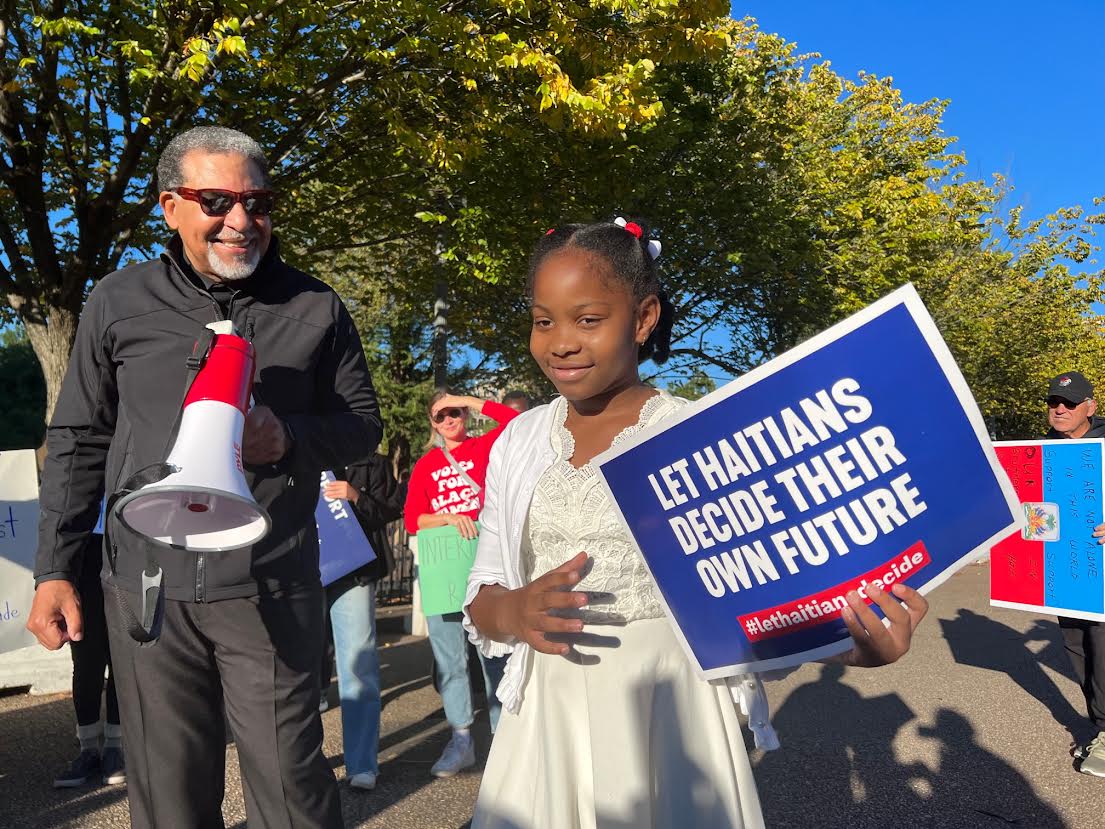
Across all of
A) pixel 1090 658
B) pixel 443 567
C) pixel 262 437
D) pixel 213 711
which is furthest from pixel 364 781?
pixel 1090 658

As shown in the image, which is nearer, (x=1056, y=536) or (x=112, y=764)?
(x=112, y=764)

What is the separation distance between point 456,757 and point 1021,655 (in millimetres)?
5836

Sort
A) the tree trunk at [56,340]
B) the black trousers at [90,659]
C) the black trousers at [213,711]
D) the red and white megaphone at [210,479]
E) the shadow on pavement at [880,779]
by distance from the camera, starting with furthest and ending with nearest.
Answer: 1. the tree trunk at [56,340]
2. the black trousers at [90,659]
3. the shadow on pavement at [880,779]
4. the black trousers at [213,711]
5. the red and white megaphone at [210,479]

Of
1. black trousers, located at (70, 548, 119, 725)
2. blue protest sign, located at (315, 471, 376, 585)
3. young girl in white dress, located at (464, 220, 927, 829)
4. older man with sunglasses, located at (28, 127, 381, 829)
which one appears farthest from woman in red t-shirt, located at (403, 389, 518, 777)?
young girl in white dress, located at (464, 220, 927, 829)

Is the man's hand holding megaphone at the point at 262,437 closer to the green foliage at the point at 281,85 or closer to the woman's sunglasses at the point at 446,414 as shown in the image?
the woman's sunglasses at the point at 446,414

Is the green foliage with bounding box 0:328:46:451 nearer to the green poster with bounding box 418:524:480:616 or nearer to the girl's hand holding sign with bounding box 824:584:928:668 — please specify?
the green poster with bounding box 418:524:480:616

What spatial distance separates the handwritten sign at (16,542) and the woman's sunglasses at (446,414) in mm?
2595

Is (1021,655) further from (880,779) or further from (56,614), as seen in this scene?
(56,614)

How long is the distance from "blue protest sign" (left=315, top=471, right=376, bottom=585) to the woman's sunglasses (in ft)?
2.79

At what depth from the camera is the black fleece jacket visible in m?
2.40

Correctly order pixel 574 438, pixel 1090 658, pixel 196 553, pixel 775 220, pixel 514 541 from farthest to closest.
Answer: pixel 775 220 < pixel 1090 658 < pixel 196 553 < pixel 574 438 < pixel 514 541

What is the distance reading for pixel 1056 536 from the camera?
6.15 meters

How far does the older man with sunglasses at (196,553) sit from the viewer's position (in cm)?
240

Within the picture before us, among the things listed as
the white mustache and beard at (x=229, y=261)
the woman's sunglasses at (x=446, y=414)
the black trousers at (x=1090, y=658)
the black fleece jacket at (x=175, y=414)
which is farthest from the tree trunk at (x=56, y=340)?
the black trousers at (x=1090, y=658)
